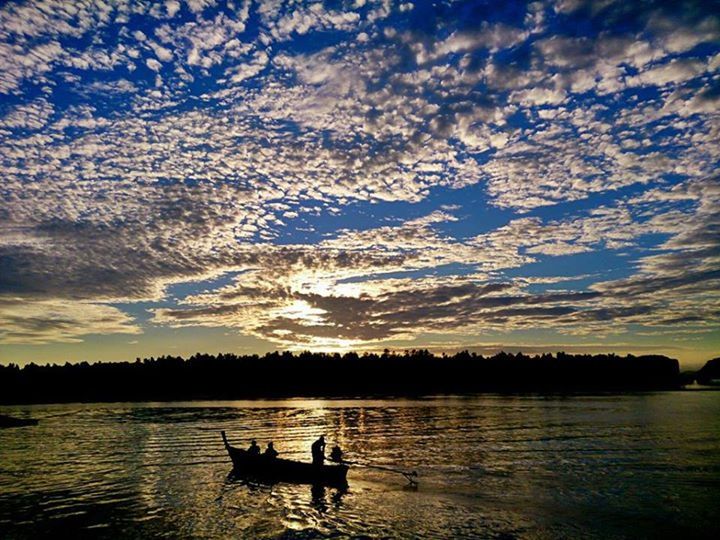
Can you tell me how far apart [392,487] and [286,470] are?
8.90m

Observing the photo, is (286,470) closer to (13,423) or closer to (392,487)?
(392,487)

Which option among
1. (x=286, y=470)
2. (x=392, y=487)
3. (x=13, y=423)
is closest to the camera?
(x=392, y=487)

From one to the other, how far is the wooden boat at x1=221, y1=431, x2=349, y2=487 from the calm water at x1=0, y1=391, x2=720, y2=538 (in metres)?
1.20

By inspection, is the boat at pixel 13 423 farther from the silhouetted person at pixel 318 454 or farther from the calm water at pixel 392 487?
the silhouetted person at pixel 318 454

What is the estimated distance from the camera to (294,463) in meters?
43.2

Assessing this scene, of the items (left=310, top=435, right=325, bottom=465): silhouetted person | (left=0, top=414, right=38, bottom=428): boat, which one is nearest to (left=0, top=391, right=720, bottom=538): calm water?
(left=310, top=435, right=325, bottom=465): silhouetted person

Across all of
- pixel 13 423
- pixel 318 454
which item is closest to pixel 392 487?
pixel 318 454

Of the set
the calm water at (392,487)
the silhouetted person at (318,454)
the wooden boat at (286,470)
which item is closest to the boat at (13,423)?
the calm water at (392,487)

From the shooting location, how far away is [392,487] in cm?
4188

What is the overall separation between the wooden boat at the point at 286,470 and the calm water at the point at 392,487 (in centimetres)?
120

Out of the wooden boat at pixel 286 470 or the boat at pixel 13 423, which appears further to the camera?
the boat at pixel 13 423

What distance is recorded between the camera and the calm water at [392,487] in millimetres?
31516

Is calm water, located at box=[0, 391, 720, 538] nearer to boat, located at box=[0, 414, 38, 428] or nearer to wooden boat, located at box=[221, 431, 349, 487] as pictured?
wooden boat, located at box=[221, 431, 349, 487]

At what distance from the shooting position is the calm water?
3152 centimetres
